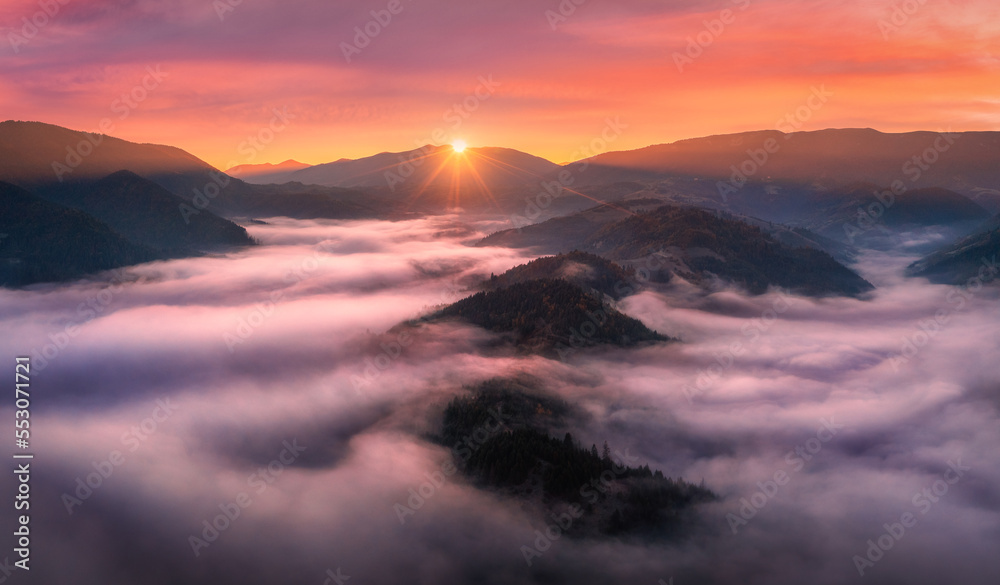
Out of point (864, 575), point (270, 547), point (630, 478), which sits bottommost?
point (864, 575)

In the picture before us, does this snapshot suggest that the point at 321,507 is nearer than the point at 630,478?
No

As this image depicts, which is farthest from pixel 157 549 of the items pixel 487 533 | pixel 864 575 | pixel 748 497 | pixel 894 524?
pixel 894 524

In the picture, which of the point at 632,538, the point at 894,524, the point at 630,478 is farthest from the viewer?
the point at 894,524

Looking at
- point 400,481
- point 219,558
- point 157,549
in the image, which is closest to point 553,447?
point 400,481

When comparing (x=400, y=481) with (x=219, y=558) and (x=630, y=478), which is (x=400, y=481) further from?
(x=630, y=478)

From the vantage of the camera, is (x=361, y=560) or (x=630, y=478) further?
(x=630, y=478)

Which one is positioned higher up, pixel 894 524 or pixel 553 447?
pixel 553 447

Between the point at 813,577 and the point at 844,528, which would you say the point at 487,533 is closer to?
the point at 813,577

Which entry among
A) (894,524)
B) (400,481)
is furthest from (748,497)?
(400,481)

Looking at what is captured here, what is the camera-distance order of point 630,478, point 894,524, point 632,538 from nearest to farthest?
point 632,538, point 630,478, point 894,524
